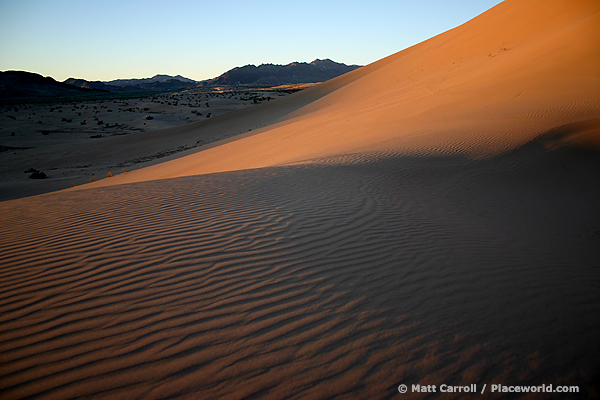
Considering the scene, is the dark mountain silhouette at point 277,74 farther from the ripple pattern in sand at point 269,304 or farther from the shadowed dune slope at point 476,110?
the ripple pattern in sand at point 269,304

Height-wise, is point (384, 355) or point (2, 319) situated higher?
point (2, 319)

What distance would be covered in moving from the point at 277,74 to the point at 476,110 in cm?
16522

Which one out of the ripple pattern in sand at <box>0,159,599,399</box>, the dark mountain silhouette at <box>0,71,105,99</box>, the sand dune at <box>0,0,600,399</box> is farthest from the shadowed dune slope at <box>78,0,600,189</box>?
the dark mountain silhouette at <box>0,71,105,99</box>

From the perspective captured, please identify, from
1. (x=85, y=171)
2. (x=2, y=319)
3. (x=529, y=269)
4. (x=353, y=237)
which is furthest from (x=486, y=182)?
(x=85, y=171)

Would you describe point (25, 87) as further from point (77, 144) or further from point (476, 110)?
point (476, 110)

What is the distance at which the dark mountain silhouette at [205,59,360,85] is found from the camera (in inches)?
6259

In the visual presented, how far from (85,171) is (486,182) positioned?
16435mm

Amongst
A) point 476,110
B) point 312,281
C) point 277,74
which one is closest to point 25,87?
point 277,74

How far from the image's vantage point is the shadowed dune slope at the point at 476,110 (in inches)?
336

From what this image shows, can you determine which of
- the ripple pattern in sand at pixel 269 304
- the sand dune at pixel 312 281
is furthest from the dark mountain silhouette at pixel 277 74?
the ripple pattern in sand at pixel 269 304

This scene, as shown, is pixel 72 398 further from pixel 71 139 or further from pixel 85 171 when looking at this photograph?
pixel 71 139

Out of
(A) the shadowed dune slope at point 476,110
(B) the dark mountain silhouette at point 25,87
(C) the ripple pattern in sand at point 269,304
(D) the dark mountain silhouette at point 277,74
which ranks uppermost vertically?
(D) the dark mountain silhouette at point 277,74

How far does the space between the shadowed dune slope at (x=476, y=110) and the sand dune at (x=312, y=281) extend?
1247 mm

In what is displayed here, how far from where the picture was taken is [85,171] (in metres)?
15.4
